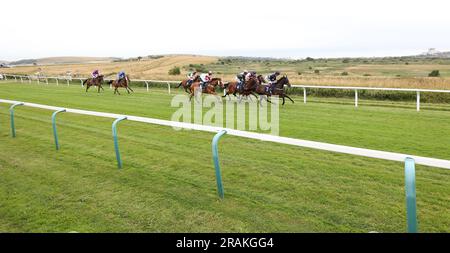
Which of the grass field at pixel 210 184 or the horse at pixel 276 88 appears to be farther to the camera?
the horse at pixel 276 88

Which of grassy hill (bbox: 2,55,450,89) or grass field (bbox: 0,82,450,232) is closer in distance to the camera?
grass field (bbox: 0,82,450,232)

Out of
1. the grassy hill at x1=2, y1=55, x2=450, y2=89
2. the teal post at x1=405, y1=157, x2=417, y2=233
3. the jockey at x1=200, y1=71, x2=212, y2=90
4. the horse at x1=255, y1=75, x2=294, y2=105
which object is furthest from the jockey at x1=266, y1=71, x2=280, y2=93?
the teal post at x1=405, y1=157, x2=417, y2=233

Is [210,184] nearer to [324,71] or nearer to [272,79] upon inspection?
[272,79]

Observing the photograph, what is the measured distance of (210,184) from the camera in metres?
5.35

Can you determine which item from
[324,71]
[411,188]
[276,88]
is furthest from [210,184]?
[324,71]

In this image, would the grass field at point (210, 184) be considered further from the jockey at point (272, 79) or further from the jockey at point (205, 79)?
the jockey at point (205, 79)

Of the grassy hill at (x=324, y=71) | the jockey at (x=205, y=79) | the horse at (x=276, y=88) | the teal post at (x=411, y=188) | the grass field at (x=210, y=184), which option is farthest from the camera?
the grassy hill at (x=324, y=71)

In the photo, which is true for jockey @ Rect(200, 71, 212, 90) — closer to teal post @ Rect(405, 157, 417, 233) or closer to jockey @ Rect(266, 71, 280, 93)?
jockey @ Rect(266, 71, 280, 93)

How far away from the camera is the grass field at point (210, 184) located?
4.10m

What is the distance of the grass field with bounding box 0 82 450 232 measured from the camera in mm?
4098

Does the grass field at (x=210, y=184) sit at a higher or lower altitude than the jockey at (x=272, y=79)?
lower

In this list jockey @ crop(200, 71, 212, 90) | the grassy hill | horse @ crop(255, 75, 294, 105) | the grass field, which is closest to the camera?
the grass field

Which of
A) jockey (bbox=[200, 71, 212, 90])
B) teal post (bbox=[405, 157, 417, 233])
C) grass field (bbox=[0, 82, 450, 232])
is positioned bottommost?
grass field (bbox=[0, 82, 450, 232])

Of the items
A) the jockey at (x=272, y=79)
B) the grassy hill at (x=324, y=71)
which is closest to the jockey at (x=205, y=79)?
the jockey at (x=272, y=79)
